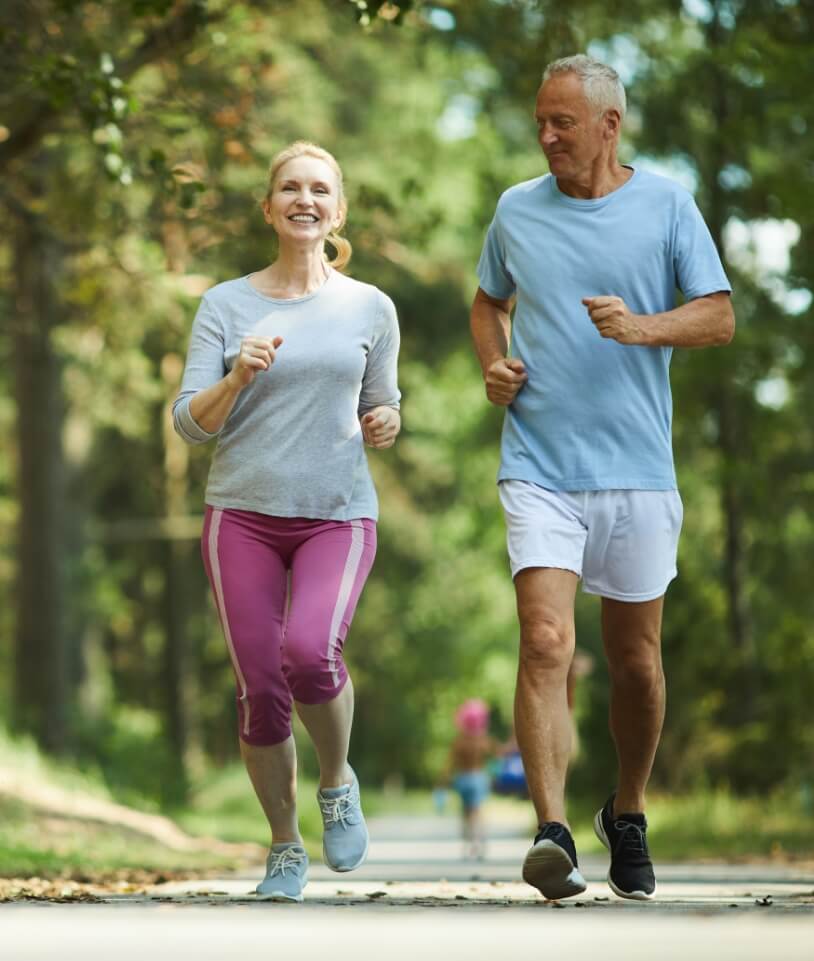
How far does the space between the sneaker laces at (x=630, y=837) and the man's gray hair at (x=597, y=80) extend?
2.31 m

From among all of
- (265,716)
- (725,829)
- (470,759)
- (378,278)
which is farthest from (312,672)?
(470,759)

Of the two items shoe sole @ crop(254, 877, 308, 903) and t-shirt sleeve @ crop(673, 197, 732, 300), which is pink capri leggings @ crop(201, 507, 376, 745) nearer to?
shoe sole @ crop(254, 877, 308, 903)

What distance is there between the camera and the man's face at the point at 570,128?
21.0 ft

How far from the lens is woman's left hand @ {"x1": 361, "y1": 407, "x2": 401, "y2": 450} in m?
6.35

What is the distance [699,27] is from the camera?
20.9m

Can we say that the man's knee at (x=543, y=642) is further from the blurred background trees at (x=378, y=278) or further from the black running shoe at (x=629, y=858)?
the blurred background trees at (x=378, y=278)

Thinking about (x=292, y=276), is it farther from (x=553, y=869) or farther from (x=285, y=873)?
(x=553, y=869)

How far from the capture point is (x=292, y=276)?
21.2ft

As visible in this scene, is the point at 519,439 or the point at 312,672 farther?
the point at 519,439

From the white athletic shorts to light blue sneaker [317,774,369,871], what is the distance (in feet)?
2.92

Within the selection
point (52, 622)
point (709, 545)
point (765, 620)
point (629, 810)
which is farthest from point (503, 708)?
point (629, 810)

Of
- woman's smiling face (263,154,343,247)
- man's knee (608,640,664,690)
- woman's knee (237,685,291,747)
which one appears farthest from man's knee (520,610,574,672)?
woman's smiling face (263,154,343,247)

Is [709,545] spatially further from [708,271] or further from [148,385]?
[708,271]

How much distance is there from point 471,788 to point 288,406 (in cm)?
1166
